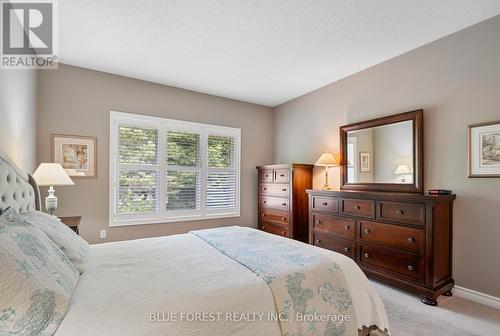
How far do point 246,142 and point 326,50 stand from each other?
2.30 meters

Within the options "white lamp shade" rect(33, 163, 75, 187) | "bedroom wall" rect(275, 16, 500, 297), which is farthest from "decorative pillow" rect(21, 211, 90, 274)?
"bedroom wall" rect(275, 16, 500, 297)

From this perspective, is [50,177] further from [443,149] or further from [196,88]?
[443,149]

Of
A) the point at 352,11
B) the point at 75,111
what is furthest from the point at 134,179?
the point at 352,11

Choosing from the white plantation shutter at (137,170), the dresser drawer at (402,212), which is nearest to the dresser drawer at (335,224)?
the dresser drawer at (402,212)

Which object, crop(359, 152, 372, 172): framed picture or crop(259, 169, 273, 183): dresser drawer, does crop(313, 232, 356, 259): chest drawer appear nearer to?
crop(359, 152, 372, 172): framed picture

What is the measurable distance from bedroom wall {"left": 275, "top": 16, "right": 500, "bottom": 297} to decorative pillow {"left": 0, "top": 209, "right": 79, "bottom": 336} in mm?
3260

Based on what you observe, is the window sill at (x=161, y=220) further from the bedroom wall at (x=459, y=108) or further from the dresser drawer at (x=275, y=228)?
the bedroom wall at (x=459, y=108)

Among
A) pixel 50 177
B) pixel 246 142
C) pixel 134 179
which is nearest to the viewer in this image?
pixel 50 177

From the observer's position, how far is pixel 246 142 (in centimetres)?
485

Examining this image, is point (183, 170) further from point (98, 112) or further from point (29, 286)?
point (29, 286)

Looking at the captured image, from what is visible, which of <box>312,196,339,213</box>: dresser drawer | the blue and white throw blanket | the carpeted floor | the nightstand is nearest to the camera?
the blue and white throw blanket

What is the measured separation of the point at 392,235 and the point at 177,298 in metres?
2.37

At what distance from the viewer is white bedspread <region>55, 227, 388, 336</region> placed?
99cm

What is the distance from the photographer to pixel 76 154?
338 centimetres
